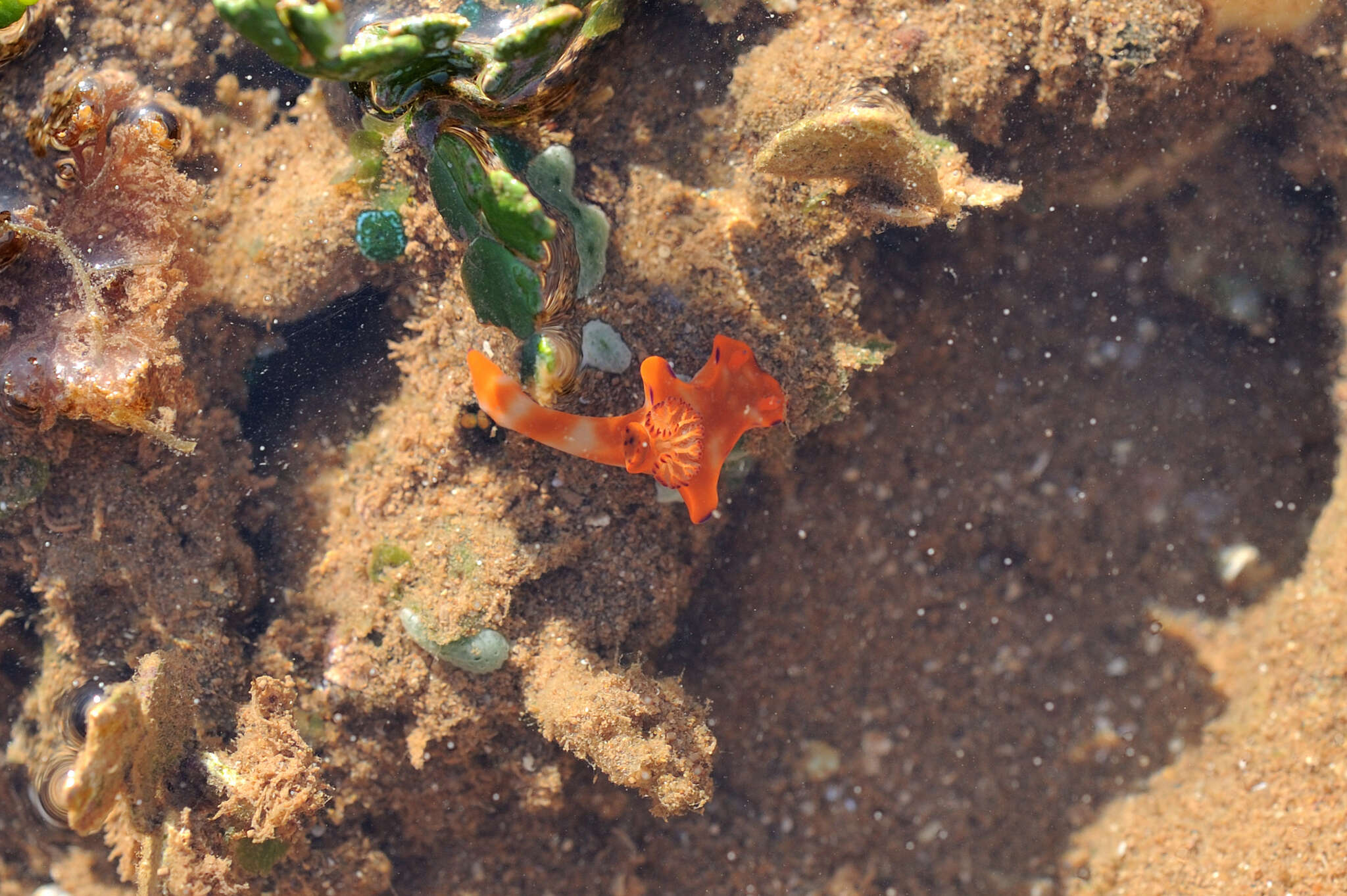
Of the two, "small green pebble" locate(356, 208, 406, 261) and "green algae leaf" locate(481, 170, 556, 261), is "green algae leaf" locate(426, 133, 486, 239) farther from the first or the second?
"small green pebble" locate(356, 208, 406, 261)

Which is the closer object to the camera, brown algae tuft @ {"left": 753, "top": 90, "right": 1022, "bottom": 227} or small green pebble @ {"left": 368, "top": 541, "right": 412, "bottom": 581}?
brown algae tuft @ {"left": 753, "top": 90, "right": 1022, "bottom": 227}

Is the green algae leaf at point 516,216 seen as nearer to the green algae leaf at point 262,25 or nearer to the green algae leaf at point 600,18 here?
the green algae leaf at point 262,25

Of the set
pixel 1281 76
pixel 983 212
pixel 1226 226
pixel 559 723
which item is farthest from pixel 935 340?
pixel 559 723

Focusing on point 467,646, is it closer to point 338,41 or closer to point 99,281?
point 99,281

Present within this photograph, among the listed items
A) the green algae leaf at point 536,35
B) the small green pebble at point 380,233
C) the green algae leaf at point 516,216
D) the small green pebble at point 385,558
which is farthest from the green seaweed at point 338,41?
the small green pebble at point 385,558

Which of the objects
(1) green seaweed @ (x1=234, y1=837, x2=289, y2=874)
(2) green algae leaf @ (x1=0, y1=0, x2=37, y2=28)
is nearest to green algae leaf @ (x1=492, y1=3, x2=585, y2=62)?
(2) green algae leaf @ (x1=0, y1=0, x2=37, y2=28)
